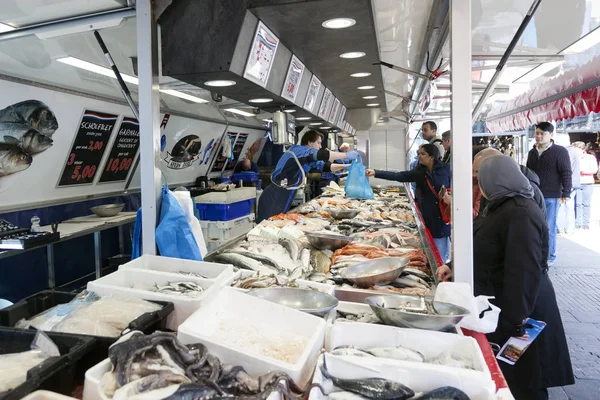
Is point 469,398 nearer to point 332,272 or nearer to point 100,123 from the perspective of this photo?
point 332,272

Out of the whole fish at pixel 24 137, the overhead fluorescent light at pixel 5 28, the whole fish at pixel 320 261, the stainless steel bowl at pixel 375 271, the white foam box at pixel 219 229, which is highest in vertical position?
the overhead fluorescent light at pixel 5 28

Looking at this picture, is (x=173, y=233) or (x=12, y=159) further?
(x=12, y=159)

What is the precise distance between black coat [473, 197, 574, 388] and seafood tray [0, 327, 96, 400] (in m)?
2.34

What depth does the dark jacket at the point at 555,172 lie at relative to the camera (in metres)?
7.70

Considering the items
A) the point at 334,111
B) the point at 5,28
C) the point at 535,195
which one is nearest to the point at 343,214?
the point at 535,195

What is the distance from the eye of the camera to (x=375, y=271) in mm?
2766

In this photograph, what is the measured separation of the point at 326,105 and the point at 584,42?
3483 millimetres

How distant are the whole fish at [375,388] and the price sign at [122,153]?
Result: 6.43m

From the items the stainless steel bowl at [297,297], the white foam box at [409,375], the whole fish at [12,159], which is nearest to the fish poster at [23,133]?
the whole fish at [12,159]

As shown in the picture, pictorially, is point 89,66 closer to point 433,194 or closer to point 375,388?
point 433,194

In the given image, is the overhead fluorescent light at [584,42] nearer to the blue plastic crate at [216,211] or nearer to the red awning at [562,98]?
the red awning at [562,98]

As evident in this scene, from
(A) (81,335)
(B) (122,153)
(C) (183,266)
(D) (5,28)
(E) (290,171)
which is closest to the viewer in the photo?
(A) (81,335)

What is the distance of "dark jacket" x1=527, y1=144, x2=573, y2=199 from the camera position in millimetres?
7699

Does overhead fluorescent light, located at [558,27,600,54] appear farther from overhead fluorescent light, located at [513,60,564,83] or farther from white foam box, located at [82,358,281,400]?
white foam box, located at [82,358,281,400]
